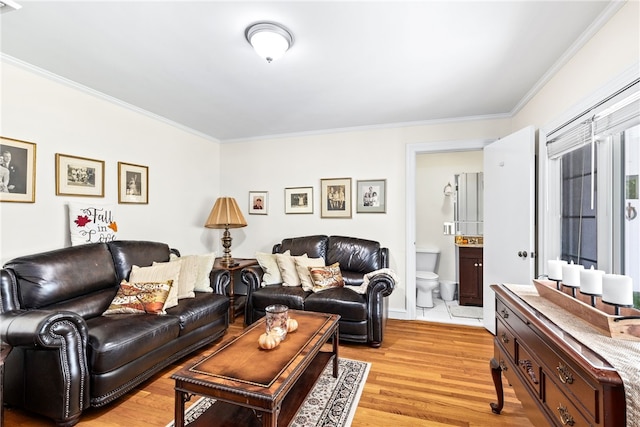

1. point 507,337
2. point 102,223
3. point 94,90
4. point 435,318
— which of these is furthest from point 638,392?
point 94,90

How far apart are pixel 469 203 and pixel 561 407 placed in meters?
4.15

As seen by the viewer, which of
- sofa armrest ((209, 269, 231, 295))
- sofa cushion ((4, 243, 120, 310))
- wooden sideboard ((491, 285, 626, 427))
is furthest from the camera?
sofa armrest ((209, 269, 231, 295))

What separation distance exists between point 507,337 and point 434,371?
98cm

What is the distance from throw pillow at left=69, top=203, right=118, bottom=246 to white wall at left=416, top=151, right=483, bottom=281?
14.6ft

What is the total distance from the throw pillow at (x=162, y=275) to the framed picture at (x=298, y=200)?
183 cm

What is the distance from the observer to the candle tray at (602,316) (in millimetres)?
1033

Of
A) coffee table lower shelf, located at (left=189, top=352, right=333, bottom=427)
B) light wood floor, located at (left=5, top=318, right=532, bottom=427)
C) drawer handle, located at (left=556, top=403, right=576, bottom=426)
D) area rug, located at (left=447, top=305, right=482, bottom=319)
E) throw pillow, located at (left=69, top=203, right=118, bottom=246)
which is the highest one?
throw pillow, located at (left=69, top=203, right=118, bottom=246)

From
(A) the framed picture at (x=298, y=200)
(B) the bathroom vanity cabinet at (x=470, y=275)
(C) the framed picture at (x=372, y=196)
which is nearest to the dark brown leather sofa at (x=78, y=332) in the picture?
(A) the framed picture at (x=298, y=200)

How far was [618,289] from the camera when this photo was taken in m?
1.11

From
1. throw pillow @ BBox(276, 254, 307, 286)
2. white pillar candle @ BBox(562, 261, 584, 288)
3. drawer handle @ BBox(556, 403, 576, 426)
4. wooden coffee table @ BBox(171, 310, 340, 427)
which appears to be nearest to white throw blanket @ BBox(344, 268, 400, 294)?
throw pillow @ BBox(276, 254, 307, 286)

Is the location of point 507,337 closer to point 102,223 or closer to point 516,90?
point 516,90

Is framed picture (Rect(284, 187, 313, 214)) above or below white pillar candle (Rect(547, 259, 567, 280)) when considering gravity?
above

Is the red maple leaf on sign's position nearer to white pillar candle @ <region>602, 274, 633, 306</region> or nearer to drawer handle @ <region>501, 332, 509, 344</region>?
drawer handle @ <region>501, 332, 509, 344</region>

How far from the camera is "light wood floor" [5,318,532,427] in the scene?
185 centimetres
